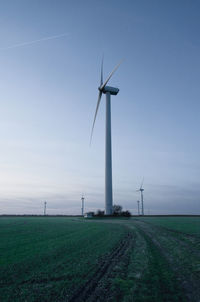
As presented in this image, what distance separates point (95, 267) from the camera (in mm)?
8805

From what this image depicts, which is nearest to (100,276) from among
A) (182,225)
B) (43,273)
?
(43,273)

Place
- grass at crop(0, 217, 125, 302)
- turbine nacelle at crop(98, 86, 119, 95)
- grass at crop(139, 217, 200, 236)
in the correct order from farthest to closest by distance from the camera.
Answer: turbine nacelle at crop(98, 86, 119, 95)
grass at crop(139, 217, 200, 236)
grass at crop(0, 217, 125, 302)

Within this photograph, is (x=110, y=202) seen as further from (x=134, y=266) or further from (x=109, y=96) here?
(x=134, y=266)

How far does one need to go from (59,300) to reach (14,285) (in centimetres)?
196

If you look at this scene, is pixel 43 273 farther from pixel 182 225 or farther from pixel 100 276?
pixel 182 225

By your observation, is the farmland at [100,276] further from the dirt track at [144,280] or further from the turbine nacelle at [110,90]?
the turbine nacelle at [110,90]

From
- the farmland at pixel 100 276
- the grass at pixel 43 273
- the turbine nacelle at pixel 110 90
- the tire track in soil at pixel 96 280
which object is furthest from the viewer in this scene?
the turbine nacelle at pixel 110 90

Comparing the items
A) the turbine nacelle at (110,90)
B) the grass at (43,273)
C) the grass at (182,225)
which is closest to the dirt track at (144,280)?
the grass at (43,273)

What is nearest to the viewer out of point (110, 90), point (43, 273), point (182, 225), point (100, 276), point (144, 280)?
point (144, 280)

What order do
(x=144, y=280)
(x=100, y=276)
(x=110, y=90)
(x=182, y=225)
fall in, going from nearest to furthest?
(x=144, y=280), (x=100, y=276), (x=182, y=225), (x=110, y=90)

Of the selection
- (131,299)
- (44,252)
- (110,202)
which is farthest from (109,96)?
(131,299)

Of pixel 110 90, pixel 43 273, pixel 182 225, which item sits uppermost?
pixel 110 90

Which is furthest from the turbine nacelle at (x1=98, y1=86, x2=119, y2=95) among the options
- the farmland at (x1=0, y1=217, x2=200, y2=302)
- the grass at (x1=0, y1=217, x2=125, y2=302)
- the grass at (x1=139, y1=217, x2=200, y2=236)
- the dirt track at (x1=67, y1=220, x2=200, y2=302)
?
the dirt track at (x1=67, y1=220, x2=200, y2=302)

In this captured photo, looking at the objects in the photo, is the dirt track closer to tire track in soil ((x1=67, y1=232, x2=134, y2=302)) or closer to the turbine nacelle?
tire track in soil ((x1=67, y1=232, x2=134, y2=302))
